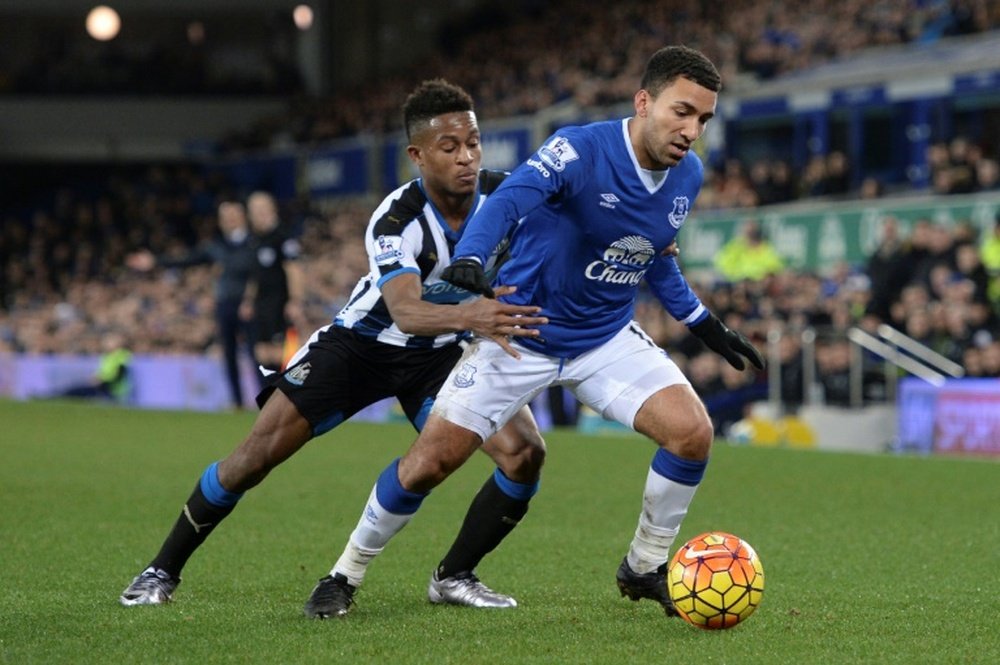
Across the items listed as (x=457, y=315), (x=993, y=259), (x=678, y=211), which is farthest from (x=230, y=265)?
(x=457, y=315)

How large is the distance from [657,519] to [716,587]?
Answer: 55 centimetres

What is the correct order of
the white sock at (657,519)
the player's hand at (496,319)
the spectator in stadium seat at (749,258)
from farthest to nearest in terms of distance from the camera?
the spectator in stadium seat at (749,258)
the white sock at (657,519)
the player's hand at (496,319)

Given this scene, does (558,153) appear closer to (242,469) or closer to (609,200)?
(609,200)

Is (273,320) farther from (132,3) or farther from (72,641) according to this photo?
(132,3)

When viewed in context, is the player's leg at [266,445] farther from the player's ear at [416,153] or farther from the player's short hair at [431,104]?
the player's short hair at [431,104]

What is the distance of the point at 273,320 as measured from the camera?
16.6 metres

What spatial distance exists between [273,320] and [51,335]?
40.2ft

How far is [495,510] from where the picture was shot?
6469 millimetres

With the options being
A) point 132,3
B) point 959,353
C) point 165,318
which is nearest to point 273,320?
point 959,353

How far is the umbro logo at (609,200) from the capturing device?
5902 millimetres

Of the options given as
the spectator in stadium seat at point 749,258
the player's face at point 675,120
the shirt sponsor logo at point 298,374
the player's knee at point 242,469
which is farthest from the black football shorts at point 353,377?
the spectator in stadium seat at point 749,258

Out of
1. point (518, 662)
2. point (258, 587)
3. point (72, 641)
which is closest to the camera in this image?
point (518, 662)

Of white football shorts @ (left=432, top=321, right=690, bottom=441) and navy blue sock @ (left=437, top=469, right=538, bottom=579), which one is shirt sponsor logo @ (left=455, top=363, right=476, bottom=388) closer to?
white football shorts @ (left=432, top=321, right=690, bottom=441)

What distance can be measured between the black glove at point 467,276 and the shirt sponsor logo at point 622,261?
75 cm
